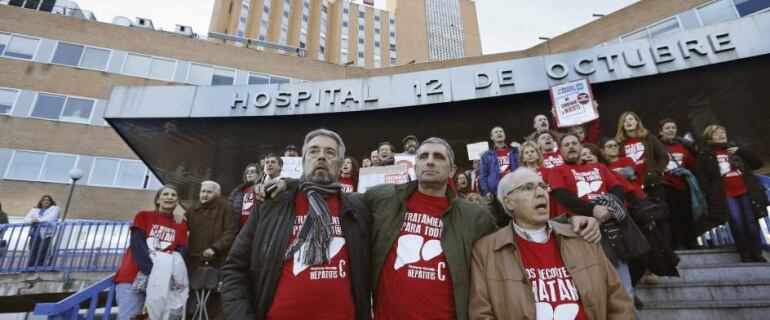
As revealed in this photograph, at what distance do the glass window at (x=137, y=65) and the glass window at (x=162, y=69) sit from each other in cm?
31

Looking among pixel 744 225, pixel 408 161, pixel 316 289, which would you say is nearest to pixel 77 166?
pixel 408 161

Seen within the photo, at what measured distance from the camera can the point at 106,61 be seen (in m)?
22.4

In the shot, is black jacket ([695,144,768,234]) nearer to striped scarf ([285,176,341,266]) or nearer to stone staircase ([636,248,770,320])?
stone staircase ([636,248,770,320])

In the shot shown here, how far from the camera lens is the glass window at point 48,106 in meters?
20.5

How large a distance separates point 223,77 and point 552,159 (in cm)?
2338

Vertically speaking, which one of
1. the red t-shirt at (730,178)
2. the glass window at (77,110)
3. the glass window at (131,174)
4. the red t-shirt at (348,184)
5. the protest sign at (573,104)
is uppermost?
the glass window at (77,110)

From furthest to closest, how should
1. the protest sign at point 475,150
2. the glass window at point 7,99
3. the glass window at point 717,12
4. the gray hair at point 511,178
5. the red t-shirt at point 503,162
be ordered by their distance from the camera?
1. the glass window at point 7,99
2. the glass window at point 717,12
3. the protest sign at point 475,150
4. the red t-shirt at point 503,162
5. the gray hair at point 511,178

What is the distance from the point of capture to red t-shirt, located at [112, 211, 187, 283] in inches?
162

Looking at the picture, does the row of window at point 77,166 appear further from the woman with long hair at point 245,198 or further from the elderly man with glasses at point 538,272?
the elderly man with glasses at point 538,272

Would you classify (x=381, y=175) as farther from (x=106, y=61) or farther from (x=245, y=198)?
(x=106, y=61)

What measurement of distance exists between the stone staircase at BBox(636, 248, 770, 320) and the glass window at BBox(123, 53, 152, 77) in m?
26.6

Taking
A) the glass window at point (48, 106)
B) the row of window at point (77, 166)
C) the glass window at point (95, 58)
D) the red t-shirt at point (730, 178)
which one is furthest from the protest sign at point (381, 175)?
the glass window at point (95, 58)

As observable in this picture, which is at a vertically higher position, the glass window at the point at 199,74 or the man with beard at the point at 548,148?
the glass window at the point at 199,74

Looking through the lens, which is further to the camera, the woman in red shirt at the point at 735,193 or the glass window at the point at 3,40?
the glass window at the point at 3,40
